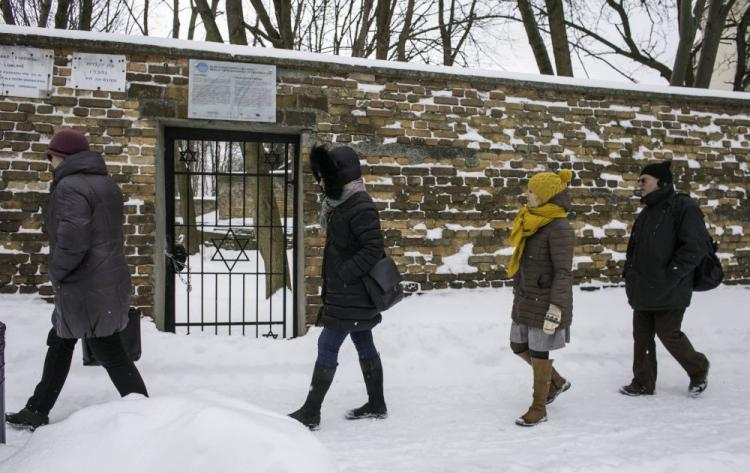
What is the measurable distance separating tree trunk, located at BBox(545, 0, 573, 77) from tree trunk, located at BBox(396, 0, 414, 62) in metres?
3.18

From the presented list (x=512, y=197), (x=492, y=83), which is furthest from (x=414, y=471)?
(x=492, y=83)

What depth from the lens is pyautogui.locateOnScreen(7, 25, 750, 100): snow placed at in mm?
4512

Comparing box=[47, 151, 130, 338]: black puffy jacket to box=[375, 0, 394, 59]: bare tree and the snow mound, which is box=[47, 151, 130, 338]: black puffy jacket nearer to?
the snow mound

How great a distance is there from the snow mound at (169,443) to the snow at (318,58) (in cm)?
366

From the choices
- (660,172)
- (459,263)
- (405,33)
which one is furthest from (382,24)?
(660,172)

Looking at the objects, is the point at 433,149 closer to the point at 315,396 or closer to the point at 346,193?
the point at 346,193

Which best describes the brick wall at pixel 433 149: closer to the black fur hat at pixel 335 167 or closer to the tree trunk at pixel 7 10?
the black fur hat at pixel 335 167

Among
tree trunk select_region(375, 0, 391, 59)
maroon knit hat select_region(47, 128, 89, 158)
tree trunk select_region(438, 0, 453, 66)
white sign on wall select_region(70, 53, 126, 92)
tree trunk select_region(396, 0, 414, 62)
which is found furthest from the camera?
tree trunk select_region(438, 0, 453, 66)

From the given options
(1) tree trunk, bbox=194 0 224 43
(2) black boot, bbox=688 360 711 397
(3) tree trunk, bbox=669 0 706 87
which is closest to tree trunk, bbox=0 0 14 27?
(1) tree trunk, bbox=194 0 224 43

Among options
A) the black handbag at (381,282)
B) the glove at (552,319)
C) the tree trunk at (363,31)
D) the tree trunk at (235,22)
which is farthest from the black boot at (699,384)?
the tree trunk at (363,31)

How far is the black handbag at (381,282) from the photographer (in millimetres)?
3328

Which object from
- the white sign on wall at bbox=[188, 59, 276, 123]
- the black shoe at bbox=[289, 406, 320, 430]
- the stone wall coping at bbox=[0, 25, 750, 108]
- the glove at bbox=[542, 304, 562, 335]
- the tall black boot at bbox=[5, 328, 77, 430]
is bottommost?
the black shoe at bbox=[289, 406, 320, 430]

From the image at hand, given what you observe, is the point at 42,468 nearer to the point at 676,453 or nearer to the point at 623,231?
the point at 676,453

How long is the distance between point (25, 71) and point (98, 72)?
513 millimetres
